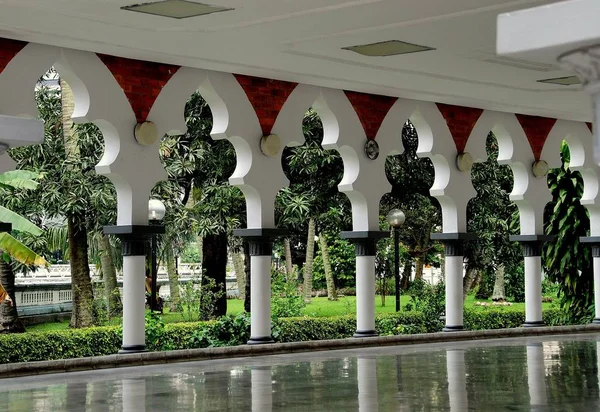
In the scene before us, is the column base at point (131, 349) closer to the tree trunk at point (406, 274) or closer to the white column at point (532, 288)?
the white column at point (532, 288)

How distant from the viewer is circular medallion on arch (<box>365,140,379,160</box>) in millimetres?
18094

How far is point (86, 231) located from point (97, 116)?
927cm

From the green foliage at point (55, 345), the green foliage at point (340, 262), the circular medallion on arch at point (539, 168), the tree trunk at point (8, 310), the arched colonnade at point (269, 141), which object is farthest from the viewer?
the green foliage at point (340, 262)

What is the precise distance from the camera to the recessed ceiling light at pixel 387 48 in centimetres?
1372

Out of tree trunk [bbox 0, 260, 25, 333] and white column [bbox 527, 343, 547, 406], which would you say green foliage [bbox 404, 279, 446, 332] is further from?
tree trunk [bbox 0, 260, 25, 333]

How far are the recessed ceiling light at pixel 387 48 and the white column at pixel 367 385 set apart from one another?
435 cm

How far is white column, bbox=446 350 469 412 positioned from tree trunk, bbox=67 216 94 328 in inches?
426

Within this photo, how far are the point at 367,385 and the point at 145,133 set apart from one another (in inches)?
219

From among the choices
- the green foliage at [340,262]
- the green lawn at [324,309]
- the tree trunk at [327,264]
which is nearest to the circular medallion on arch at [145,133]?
the green lawn at [324,309]

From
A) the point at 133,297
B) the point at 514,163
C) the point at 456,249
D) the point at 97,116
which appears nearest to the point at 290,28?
the point at 97,116

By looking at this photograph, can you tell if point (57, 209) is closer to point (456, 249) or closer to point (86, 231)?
point (86, 231)

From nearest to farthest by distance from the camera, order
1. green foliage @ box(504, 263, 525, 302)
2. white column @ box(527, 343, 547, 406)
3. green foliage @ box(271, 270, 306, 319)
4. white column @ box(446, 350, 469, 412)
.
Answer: white column @ box(446, 350, 469, 412) → white column @ box(527, 343, 547, 406) → green foliage @ box(271, 270, 306, 319) → green foliage @ box(504, 263, 525, 302)

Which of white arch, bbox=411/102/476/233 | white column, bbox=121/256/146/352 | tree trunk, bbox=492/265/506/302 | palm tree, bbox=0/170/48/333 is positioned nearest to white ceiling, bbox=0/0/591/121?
white arch, bbox=411/102/476/233

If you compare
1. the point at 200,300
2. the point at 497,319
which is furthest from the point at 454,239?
the point at 200,300
